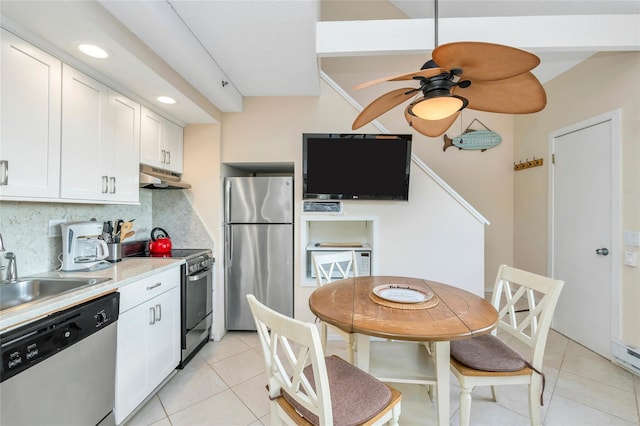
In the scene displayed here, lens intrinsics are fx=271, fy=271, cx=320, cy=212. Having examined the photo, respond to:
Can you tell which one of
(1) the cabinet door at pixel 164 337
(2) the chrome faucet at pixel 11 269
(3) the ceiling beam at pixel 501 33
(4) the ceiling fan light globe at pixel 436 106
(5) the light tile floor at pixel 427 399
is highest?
(3) the ceiling beam at pixel 501 33

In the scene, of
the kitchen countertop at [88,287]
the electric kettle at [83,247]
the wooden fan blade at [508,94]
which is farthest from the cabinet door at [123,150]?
the wooden fan blade at [508,94]

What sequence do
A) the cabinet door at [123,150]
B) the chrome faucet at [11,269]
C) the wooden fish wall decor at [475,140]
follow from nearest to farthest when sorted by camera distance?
the chrome faucet at [11,269], the cabinet door at [123,150], the wooden fish wall decor at [475,140]

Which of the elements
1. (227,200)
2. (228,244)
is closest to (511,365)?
(228,244)

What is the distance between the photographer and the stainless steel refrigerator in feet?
9.24

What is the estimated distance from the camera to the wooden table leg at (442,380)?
1.36 metres

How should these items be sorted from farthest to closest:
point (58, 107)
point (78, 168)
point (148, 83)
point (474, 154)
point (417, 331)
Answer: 1. point (474, 154)
2. point (148, 83)
3. point (78, 168)
4. point (58, 107)
5. point (417, 331)

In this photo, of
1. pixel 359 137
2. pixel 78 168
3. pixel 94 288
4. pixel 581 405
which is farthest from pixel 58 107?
pixel 581 405

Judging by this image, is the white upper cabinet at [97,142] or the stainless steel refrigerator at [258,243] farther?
the stainless steel refrigerator at [258,243]

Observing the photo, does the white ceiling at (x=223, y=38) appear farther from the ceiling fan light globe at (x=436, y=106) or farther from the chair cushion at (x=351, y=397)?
the chair cushion at (x=351, y=397)

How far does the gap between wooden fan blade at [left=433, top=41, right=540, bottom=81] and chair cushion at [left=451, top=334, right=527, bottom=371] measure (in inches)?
54.8

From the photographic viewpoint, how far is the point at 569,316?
2.78m

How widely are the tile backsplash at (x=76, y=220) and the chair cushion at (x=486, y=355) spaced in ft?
7.66

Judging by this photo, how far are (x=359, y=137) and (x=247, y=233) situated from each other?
4.95ft

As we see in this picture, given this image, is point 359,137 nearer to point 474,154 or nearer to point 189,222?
point 189,222
